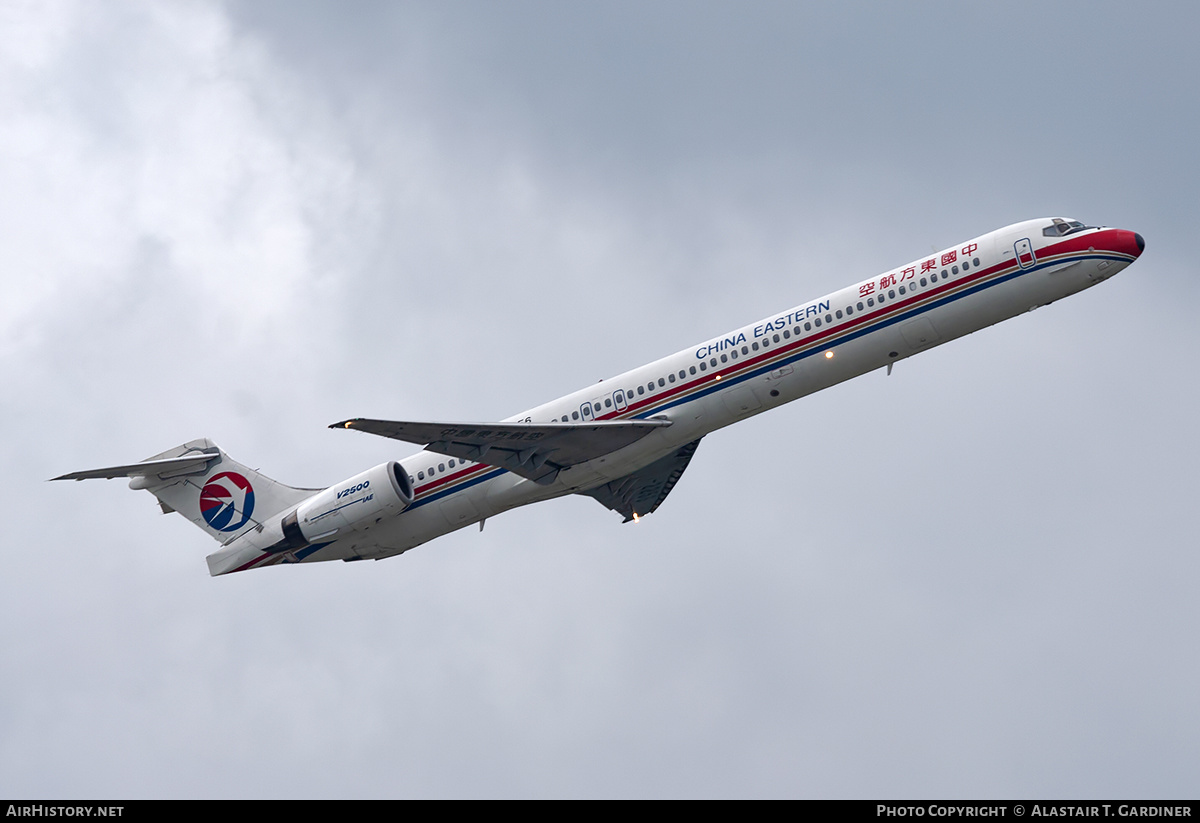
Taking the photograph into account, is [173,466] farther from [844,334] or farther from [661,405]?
[844,334]

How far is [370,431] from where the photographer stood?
122 feet

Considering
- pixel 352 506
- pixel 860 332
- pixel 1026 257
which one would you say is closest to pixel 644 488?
A: pixel 352 506

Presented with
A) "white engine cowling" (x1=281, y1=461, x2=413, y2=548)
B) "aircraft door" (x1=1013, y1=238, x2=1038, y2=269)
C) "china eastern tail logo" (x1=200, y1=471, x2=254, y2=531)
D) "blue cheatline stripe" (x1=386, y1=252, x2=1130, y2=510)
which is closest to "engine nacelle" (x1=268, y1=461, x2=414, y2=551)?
"white engine cowling" (x1=281, y1=461, x2=413, y2=548)

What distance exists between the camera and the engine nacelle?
1654 inches

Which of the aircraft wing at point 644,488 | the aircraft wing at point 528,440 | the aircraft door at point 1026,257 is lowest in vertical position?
the aircraft wing at point 644,488

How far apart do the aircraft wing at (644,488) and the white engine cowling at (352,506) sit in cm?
734

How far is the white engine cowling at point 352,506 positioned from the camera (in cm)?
4200

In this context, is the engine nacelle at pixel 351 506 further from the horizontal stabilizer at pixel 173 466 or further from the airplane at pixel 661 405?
the horizontal stabilizer at pixel 173 466

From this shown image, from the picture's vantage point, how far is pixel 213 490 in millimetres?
45312

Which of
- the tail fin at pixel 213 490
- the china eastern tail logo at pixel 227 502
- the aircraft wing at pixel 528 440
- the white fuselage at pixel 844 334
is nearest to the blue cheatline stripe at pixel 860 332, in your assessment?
the white fuselage at pixel 844 334

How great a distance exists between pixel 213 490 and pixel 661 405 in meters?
16.6
